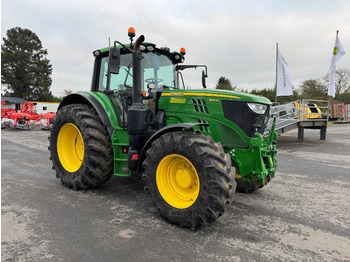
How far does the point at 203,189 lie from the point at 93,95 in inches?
100

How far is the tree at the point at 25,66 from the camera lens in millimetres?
41875

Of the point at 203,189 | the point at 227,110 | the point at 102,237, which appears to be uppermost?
the point at 227,110

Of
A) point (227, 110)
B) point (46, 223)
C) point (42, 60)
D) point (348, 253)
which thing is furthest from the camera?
point (42, 60)

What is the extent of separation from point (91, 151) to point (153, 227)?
1.59m

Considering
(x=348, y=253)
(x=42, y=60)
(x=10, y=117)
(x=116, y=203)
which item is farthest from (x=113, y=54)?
(x=42, y=60)

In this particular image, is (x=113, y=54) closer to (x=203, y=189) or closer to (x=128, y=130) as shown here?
(x=128, y=130)

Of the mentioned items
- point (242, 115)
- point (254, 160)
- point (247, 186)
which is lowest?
point (247, 186)

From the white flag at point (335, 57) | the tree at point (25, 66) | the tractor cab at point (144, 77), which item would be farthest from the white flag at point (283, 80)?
the tree at point (25, 66)

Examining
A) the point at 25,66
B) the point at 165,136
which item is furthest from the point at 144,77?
the point at 25,66

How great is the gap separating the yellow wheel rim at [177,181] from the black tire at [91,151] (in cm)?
119

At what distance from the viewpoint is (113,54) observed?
11.5ft

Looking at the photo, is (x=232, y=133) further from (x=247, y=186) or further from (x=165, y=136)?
(x=247, y=186)

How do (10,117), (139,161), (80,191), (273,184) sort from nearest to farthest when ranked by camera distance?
(139,161)
(80,191)
(273,184)
(10,117)

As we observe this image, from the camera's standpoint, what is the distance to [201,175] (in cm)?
286
